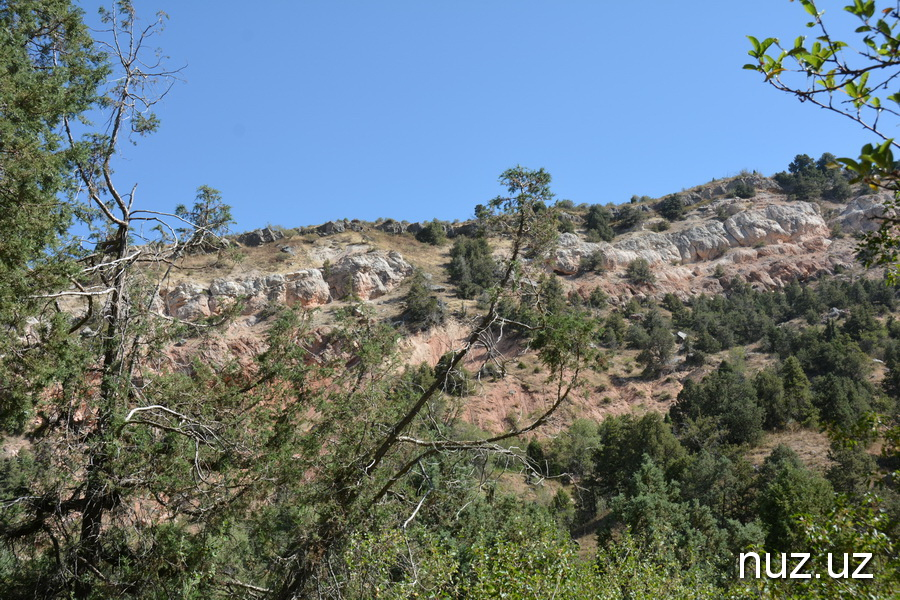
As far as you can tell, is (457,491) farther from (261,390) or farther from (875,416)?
(875,416)

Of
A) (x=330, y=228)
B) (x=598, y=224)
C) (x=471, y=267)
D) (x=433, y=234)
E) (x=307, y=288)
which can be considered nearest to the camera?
(x=307, y=288)

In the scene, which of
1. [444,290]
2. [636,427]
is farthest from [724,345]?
[444,290]

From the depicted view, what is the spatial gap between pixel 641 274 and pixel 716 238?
9940 millimetres

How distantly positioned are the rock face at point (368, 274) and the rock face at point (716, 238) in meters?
14.6

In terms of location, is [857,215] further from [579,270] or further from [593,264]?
[579,270]

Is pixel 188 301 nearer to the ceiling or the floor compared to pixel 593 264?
nearer to the floor

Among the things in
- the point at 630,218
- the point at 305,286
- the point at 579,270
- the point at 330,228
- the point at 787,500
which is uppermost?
the point at 630,218

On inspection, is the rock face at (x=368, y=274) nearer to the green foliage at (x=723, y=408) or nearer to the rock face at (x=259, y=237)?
the rock face at (x=259, y=237)

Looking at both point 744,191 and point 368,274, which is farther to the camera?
point 744,191

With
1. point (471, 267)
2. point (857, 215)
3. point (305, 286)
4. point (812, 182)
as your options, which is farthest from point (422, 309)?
point (812, 182)

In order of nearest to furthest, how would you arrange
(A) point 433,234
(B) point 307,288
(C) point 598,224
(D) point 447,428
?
(D) point 447,428, (B) point 307,288, (A) point 433,234, (C) point 598,224

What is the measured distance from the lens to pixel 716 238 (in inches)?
2224

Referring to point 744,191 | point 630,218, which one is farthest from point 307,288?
point 744,191

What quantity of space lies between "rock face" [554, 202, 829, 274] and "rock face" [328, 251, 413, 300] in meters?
14.6
